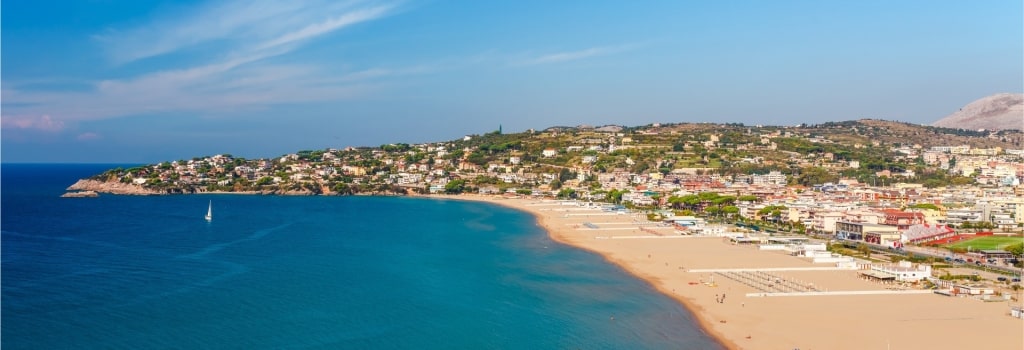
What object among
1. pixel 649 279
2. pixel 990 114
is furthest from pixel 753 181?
pixel 990 114

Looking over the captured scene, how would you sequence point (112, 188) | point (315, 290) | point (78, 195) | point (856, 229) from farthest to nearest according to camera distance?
1. point (112, 188)
2. point (78, 195)
3. point (856, 229)
4. point (315, 290)

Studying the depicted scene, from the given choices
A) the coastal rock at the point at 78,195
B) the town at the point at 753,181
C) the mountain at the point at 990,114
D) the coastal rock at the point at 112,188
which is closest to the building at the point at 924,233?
the town at the point at 753,181

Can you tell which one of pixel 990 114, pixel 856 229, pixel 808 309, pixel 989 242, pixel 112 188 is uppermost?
pixel 990 114

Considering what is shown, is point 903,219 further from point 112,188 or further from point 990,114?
point 990,114

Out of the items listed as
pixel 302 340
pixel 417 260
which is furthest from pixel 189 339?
pixel 417 260

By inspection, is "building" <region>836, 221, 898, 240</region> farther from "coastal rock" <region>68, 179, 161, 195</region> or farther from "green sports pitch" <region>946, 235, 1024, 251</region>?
"coastal rock" <region>68, 179, 161, 195</region>

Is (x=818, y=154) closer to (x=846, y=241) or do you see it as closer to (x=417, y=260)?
(x=846, y=241)
